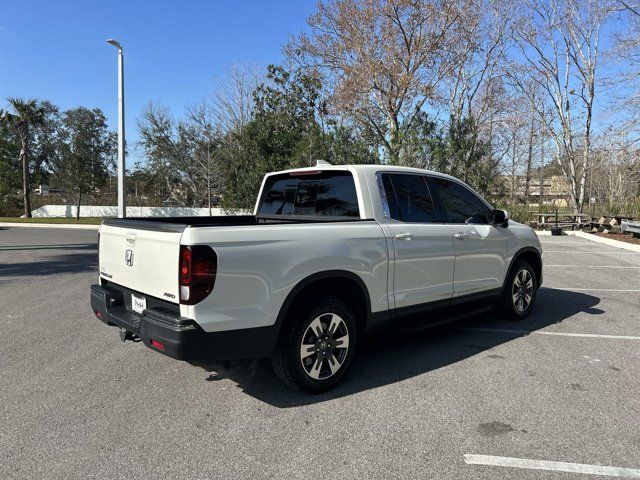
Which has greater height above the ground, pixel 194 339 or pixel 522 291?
pixel 194 339

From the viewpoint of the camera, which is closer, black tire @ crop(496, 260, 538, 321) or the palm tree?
black tire @ crop(496, 260, 538, 321)

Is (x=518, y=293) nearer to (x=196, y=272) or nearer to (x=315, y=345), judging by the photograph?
(x=315, y=345)

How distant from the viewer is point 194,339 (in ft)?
10.2

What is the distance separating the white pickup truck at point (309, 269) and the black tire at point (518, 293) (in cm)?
33

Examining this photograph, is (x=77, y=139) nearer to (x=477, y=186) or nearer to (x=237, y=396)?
(x=477, y=186)

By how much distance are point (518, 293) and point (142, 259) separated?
4.62 m

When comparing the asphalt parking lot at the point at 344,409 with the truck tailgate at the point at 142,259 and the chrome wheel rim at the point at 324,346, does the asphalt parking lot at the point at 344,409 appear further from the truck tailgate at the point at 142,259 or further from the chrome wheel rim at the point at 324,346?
the truck tailgate at the point at 142,259

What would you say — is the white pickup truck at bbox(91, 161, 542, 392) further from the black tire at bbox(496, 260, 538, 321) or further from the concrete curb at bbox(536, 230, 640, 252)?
the concrete curb at bbox(536, 230, 640, 252)

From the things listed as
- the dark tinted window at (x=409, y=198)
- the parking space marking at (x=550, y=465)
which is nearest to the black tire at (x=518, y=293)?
the dark tinted window at (x=409, y=198)

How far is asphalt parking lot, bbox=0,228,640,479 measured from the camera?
110 inches

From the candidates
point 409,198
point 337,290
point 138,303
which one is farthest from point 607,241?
point 138,303

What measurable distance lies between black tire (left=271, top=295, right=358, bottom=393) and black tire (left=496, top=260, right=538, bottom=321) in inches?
107

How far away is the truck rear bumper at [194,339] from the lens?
3.10 meters

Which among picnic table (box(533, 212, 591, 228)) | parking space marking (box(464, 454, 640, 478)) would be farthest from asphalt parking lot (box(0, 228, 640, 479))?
picnic table (box(533, 212, 591, 228))
